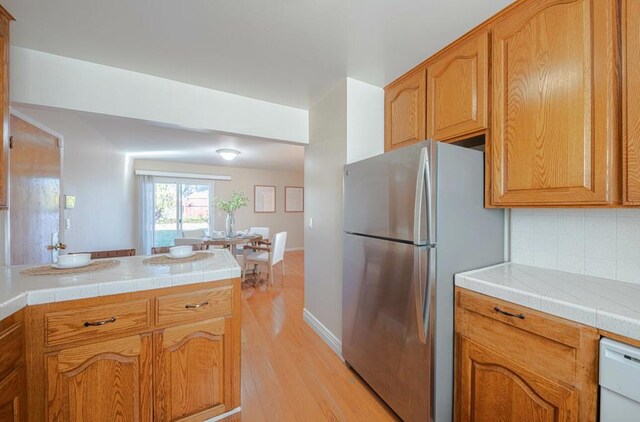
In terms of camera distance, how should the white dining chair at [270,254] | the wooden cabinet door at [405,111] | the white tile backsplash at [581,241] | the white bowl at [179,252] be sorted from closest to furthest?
the white tile backsplash at [581,241], the white bowl at [179,252], the wooden cabinet door at [405,111], the white dining chair at [270,254]

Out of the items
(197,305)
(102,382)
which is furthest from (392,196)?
(102,382)

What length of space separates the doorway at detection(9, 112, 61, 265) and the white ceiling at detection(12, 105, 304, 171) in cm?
44


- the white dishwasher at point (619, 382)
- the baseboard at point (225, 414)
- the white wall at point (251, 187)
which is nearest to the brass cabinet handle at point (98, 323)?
the baseboard at point (225, 414)

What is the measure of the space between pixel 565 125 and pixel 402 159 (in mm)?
700

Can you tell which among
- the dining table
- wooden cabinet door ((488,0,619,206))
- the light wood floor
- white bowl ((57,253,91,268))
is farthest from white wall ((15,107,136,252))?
wooden cabinet door ((488,0,619,206))

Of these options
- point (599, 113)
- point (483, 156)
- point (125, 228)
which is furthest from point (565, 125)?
point (125, 228)

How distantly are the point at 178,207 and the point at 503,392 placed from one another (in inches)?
240

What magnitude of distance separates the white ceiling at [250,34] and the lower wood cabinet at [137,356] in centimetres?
147

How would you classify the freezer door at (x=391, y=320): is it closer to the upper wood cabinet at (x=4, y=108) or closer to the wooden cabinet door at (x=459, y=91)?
the wooden cabinet door at (x=459, y=91)

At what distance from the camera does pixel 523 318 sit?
3.45 ft

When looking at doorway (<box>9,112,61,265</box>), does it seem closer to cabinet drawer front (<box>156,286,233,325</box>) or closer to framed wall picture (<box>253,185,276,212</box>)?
cabinet drawer front (<box>156,286,233,325</box>)

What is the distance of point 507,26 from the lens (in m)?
1.32

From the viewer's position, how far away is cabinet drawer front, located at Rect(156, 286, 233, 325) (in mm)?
1267

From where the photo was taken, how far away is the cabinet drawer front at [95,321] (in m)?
1.07
